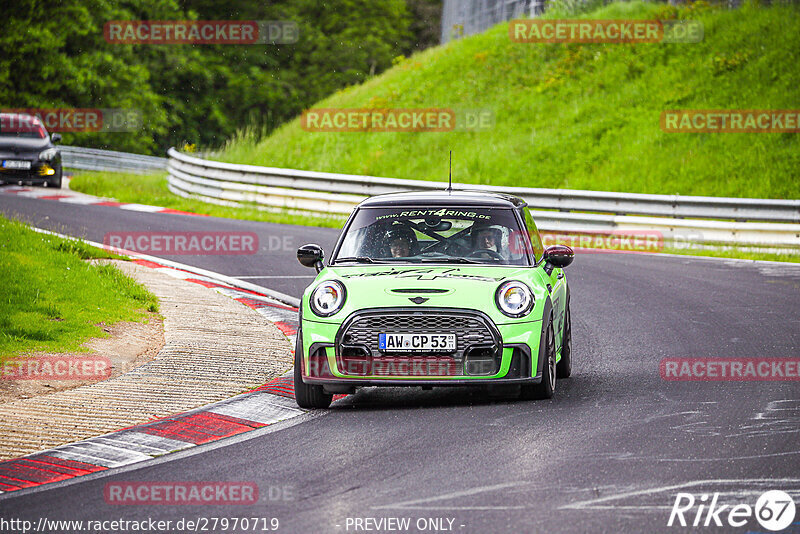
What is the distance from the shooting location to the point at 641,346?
430 inches

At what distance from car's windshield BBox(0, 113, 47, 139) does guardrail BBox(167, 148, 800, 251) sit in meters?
4.03

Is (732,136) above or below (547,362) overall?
above

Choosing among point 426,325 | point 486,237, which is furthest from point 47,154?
point 426,325

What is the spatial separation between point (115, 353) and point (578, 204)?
541 inches

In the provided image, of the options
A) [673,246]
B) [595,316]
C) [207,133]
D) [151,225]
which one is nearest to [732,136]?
[673,246]

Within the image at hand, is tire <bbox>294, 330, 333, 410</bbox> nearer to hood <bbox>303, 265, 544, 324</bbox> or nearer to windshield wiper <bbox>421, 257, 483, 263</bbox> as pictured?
hood <bbox>303, 265, 544, 324</bbox>

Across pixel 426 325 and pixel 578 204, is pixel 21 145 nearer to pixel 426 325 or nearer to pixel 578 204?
pixel 578 204

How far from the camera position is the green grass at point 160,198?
958 inches

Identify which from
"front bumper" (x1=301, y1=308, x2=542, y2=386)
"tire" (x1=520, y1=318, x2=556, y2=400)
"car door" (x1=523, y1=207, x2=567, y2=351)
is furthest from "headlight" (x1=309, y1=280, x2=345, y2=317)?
Result: "car door" (x1=523, y1=207, x2=567, y2=351)

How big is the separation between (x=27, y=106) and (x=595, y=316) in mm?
36931

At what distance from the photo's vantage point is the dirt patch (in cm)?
868

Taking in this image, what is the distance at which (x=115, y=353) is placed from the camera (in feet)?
33.7

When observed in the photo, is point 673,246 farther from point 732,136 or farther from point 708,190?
point 732,136

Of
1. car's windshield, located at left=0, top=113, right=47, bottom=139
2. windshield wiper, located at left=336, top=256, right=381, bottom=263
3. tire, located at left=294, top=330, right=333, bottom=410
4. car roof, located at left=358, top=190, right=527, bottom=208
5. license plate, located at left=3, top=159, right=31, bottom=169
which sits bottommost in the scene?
tire, located at left=294, top=330, right=333, bottom=410
